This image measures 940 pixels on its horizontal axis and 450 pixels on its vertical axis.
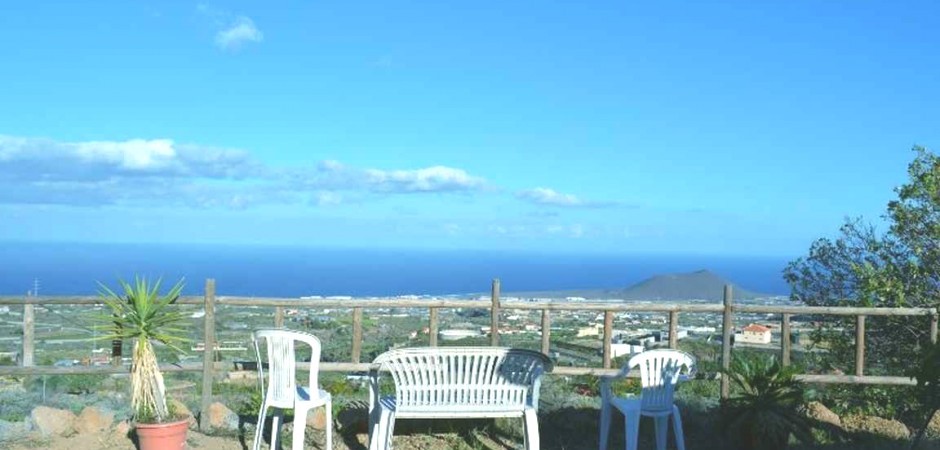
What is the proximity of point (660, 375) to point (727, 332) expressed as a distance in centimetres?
215

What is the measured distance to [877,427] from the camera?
757 centimetres

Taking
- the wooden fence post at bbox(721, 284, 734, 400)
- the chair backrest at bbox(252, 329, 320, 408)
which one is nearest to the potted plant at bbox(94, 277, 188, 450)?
the chair backrest at bbox(252, 329, 320, 408)

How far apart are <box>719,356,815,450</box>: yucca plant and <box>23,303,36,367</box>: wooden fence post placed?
5.75 m

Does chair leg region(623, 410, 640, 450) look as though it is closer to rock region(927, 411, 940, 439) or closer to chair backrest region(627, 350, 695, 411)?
chair backrest region(627, 350, 695, 411)

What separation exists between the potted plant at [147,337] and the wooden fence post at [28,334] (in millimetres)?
635

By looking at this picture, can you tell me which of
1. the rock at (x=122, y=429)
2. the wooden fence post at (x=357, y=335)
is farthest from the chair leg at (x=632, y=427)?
the rock at (x=122, y=429)

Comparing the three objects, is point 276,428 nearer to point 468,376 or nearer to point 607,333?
point 468,376

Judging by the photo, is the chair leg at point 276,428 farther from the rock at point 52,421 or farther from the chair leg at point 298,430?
the rock at point 52,421

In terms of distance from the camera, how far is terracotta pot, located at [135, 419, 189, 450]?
619 centimetres

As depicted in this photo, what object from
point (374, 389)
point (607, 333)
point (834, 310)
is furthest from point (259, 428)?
point (834, 310)

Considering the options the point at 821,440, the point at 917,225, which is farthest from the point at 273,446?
the point at 917,225

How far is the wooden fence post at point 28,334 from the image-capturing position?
23.5 ft

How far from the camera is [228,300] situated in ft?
24.2

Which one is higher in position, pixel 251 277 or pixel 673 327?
pixel 673 327
